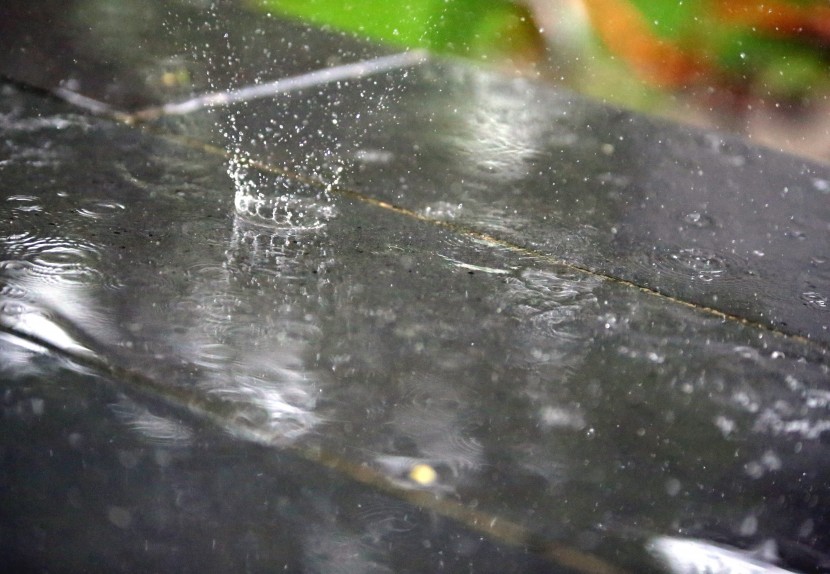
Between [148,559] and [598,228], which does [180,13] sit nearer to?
[598,228]

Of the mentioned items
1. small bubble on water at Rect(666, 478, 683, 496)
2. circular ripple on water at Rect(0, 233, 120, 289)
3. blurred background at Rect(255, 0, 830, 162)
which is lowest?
small bubble on water at Rect(666, 478, 683, 496)

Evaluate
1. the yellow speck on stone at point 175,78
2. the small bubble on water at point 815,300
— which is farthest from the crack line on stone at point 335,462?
the yellow speck on stone at point 175,78

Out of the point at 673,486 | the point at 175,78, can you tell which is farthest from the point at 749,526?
the point at 175,78

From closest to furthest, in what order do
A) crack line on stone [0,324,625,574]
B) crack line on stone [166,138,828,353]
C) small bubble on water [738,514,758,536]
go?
1. crack line on stone [0,324,625,574]
2. small bubble on water [738,514,758,536]
3. crack line on stone [166,138,828,353]

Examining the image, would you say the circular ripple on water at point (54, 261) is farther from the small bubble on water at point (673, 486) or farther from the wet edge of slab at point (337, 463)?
the small bubble on water at point (673, 486)

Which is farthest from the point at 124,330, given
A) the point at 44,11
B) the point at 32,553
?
the point at 44,11

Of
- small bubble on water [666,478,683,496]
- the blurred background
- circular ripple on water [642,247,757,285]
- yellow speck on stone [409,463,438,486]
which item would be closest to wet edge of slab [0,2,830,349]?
circular ripple on water [642,247,757,285]

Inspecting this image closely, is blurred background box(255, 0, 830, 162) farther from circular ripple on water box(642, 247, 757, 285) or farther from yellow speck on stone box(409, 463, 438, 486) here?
yellow speck on stone box(409, 463, 438, 486)

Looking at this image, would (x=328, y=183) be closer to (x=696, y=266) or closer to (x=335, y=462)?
(x=696, y=266)
